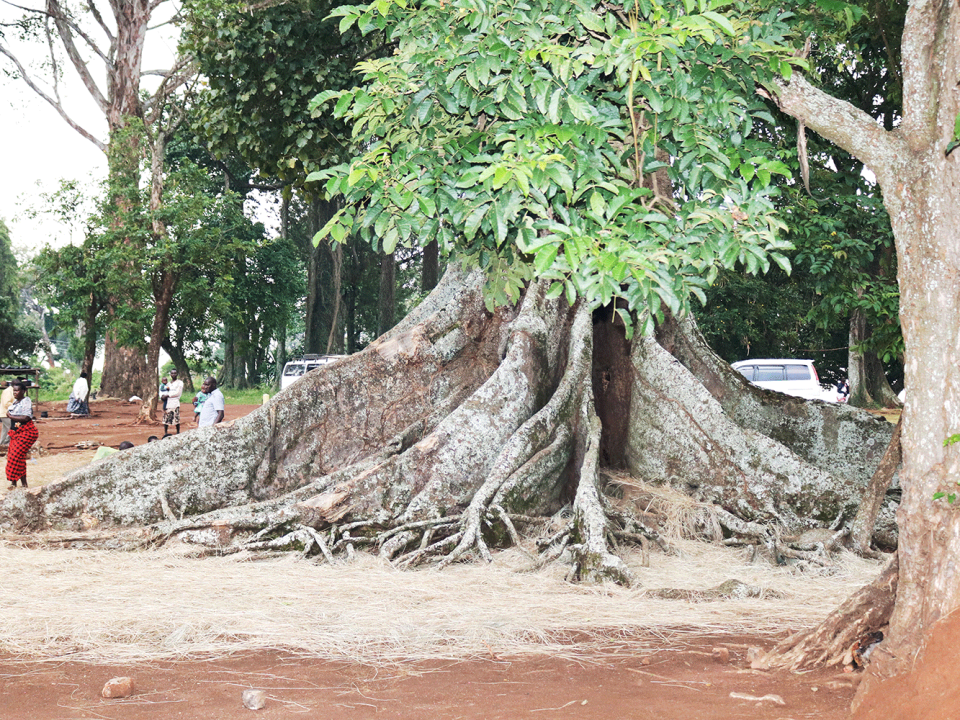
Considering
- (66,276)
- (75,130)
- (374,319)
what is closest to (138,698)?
(66,276)

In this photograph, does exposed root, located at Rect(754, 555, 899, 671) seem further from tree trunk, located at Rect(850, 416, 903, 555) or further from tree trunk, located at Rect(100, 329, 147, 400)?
tree trunk, located at Rect(100, 329, 147, 400)

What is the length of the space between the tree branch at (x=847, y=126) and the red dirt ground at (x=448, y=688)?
7.81 feet

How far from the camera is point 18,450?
9984 mm

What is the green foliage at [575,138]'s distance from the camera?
3.52 meters

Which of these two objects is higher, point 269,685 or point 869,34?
point 869,34

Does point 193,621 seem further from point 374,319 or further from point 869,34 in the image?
point 374,319

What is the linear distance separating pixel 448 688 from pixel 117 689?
1.52 metres

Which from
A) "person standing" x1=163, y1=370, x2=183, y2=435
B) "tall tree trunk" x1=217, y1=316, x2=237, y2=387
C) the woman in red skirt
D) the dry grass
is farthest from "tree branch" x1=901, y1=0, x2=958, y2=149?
"tall tree trunk" x1=217, y1=316, x2=237, y2=387

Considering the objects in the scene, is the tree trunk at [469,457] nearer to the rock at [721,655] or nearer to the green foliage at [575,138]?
the rock at [721,655]

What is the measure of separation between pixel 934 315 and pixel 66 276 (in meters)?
23.3

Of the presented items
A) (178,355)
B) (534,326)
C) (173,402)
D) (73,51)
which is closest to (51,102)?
(73,51)

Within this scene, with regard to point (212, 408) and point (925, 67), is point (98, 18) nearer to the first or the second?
point (212, 408)

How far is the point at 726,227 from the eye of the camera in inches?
148

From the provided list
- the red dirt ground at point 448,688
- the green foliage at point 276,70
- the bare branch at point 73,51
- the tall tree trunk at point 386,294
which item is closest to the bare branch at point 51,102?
the bare branch at point 73,51
